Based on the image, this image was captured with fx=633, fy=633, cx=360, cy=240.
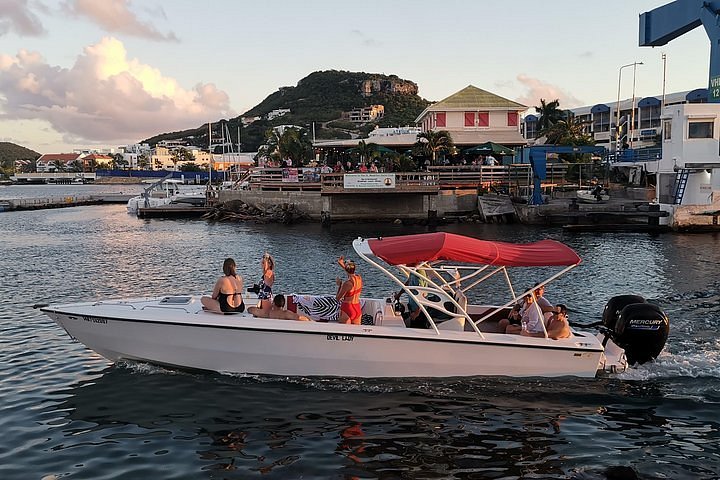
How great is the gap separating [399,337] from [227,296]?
136 inches

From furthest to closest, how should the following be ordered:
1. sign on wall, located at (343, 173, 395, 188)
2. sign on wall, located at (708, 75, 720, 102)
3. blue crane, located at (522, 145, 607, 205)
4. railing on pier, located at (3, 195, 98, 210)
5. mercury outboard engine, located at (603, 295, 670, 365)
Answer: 1. railing on pier, located at (3, 195, 98, 210)
2. sign on wall, located at (343, 173, 395, 188)
3. blue crane, located at (522, 145, 607, 205)
4. sign on wall, located at (708, 75, 720, 102)
5. mercury outboard engine, located at (603, 295, 670, 365)

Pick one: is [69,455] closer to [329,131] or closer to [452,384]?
[452,384]

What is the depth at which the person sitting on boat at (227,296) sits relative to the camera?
Answer: 12.2m

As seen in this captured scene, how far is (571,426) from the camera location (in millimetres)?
10344

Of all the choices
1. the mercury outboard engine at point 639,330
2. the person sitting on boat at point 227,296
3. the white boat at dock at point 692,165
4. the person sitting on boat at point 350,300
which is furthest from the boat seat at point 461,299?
the white boat at dock at point 692,165

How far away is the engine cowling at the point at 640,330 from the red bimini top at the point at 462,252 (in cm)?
146

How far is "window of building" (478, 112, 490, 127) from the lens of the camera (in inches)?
2275

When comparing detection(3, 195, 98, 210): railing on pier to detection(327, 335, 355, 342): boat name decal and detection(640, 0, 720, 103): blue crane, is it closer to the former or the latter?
detection(640, 0, 720, 103): blue crane

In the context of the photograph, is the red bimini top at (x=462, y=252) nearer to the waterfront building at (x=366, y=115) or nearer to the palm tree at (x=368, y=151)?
the palm tree at (x=368, y=151)

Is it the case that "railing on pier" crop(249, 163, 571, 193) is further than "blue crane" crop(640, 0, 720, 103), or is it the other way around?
"railing on pier" crop(249, 163, 571, 193)

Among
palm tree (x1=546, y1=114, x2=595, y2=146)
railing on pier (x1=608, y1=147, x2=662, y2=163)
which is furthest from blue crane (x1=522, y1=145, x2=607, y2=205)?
palm tree (x1=546, y1=114, x2=595, y2=146)

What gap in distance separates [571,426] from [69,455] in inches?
308

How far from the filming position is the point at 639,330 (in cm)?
1195

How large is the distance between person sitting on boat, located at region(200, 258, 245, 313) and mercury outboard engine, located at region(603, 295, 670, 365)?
7.21m
